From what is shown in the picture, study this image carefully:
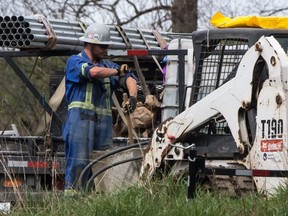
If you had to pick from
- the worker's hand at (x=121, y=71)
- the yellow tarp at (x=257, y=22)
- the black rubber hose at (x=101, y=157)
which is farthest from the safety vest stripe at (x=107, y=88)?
the yellow tarp at (x=257, y=22)

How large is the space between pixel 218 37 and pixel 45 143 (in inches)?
113

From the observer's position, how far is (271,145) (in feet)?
29.0

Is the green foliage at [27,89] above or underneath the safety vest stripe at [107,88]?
above

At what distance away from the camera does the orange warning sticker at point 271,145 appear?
8.77 meters

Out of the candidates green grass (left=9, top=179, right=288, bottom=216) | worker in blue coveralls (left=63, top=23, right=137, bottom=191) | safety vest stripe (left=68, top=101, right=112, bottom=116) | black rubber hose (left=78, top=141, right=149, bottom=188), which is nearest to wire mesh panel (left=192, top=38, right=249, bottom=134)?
black rubber hose (left=78, top=141, right=149, bottom=188)

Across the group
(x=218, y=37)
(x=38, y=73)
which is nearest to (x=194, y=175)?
(x=218, y=37)

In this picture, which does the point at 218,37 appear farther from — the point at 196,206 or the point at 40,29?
the point at 40,29

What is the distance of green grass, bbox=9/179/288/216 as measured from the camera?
828cm

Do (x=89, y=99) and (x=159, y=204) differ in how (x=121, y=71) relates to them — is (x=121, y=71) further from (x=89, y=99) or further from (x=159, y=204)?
(x=159, y=204)

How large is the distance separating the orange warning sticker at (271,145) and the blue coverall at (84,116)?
257 cm

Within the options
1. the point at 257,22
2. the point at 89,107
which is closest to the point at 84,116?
the point at 89,107

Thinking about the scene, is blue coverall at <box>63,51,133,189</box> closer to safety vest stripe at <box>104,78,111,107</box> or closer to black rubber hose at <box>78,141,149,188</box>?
safety vest stripe at <box>104,78,111,107</box>

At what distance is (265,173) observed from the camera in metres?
8.88

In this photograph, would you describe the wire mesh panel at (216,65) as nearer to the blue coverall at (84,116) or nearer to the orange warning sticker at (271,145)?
the orange warning sticker at (271,145)
